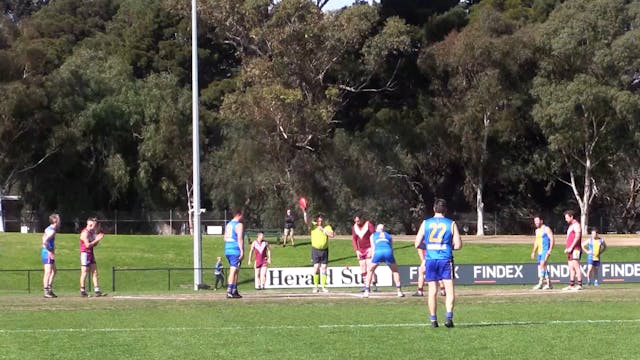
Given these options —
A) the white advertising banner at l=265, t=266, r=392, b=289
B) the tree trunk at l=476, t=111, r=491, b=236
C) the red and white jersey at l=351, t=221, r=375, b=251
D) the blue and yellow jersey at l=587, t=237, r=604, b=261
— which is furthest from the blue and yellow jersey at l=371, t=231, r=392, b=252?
the tree trunk at l=476, t=111, r=491, b=236

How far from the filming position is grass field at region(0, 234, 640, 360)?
1105 centimetres

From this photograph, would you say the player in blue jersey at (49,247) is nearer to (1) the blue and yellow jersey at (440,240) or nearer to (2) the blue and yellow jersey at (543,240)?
(1) the blue and yellow jersey at (440,240)

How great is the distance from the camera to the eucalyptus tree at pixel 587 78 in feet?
178

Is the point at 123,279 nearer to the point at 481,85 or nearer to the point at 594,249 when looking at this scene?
the point at 594,249

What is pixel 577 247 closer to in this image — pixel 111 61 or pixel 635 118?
pixel 635 118

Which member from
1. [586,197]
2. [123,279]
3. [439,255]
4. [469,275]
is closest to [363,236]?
[439,255]

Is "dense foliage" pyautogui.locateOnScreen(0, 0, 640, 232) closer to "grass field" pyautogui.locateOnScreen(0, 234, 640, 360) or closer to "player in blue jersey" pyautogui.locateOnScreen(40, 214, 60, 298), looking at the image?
"player in blue jersey" pyautogui.locateOnScreen(40, 214, 60, 298)

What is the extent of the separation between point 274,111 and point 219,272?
20919 millimetres

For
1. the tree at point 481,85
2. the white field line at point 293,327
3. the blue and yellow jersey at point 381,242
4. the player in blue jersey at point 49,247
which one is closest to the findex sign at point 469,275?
the blue and yellow jersey at point 381,242

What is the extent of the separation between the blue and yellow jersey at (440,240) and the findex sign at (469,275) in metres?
16.3

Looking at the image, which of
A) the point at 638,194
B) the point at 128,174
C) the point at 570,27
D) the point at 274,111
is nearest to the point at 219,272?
the point at 274,111

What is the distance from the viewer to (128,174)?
60.0 metres

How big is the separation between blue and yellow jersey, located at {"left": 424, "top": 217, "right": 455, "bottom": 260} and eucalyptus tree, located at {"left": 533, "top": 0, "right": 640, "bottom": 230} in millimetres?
43121

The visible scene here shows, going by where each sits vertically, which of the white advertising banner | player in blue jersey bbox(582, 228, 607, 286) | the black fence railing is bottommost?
the black fence railing
